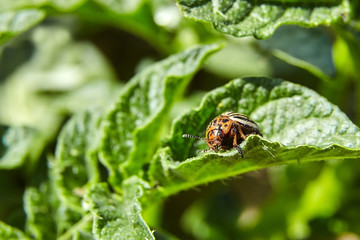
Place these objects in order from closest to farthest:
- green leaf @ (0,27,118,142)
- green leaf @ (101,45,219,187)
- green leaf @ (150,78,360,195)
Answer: green leaf @ (150,78,360,195), green leaf @ (101,45,219,187), green leaf @ (0,27,118,142)

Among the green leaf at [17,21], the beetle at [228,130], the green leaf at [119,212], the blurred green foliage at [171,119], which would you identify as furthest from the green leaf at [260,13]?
the green leaf at [17,21]

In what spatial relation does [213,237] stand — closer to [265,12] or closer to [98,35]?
[265,12]

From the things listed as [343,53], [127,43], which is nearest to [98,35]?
[127,43]

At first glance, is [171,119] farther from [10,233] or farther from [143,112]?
[10,233]

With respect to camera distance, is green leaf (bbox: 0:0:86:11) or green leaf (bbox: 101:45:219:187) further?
green leaf (bbox: 0:0:86:11)

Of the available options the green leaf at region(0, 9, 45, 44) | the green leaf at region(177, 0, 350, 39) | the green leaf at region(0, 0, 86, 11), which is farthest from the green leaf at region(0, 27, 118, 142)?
the green leaf at region(177, 0, 350, 39)

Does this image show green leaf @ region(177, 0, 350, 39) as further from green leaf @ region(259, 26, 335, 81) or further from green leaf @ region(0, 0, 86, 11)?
green leaf @ region(0, 0, 86, 11)
